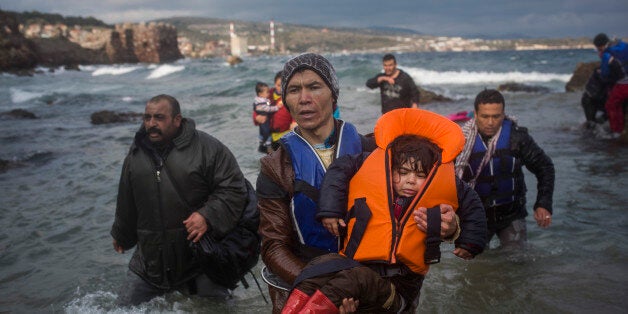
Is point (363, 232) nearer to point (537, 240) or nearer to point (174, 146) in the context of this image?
point (174, 146)

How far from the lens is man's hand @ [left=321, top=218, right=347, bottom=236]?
2.28 m

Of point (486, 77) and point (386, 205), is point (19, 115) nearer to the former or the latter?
point (386, 205)

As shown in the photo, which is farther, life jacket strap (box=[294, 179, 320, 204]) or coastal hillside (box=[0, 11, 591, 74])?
coastal hillside (box=[0, 11, 591, 74])

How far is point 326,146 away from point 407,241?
0.68m

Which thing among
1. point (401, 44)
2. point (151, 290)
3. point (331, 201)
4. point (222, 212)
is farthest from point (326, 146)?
point (401, 44)

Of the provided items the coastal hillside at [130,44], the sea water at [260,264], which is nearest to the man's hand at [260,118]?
the sea water at [260,264]

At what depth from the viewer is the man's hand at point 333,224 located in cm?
228

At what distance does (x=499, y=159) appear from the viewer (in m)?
4.78

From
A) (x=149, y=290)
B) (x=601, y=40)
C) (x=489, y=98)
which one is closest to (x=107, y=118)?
(x=149, y=290)

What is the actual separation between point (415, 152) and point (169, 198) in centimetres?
247

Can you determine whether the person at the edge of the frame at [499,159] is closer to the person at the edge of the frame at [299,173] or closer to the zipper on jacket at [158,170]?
the person at the edge of the frame at [299,173]

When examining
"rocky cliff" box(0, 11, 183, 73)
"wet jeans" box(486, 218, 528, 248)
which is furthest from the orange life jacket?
"rocky cliff" box(0, 11, 183, 73)

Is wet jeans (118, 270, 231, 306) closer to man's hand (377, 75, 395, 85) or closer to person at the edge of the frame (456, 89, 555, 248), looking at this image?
person at the edge of the frame (456, 89, 555, 248)

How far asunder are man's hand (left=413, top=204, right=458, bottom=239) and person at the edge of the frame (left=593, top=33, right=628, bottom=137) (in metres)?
→ 10.8
